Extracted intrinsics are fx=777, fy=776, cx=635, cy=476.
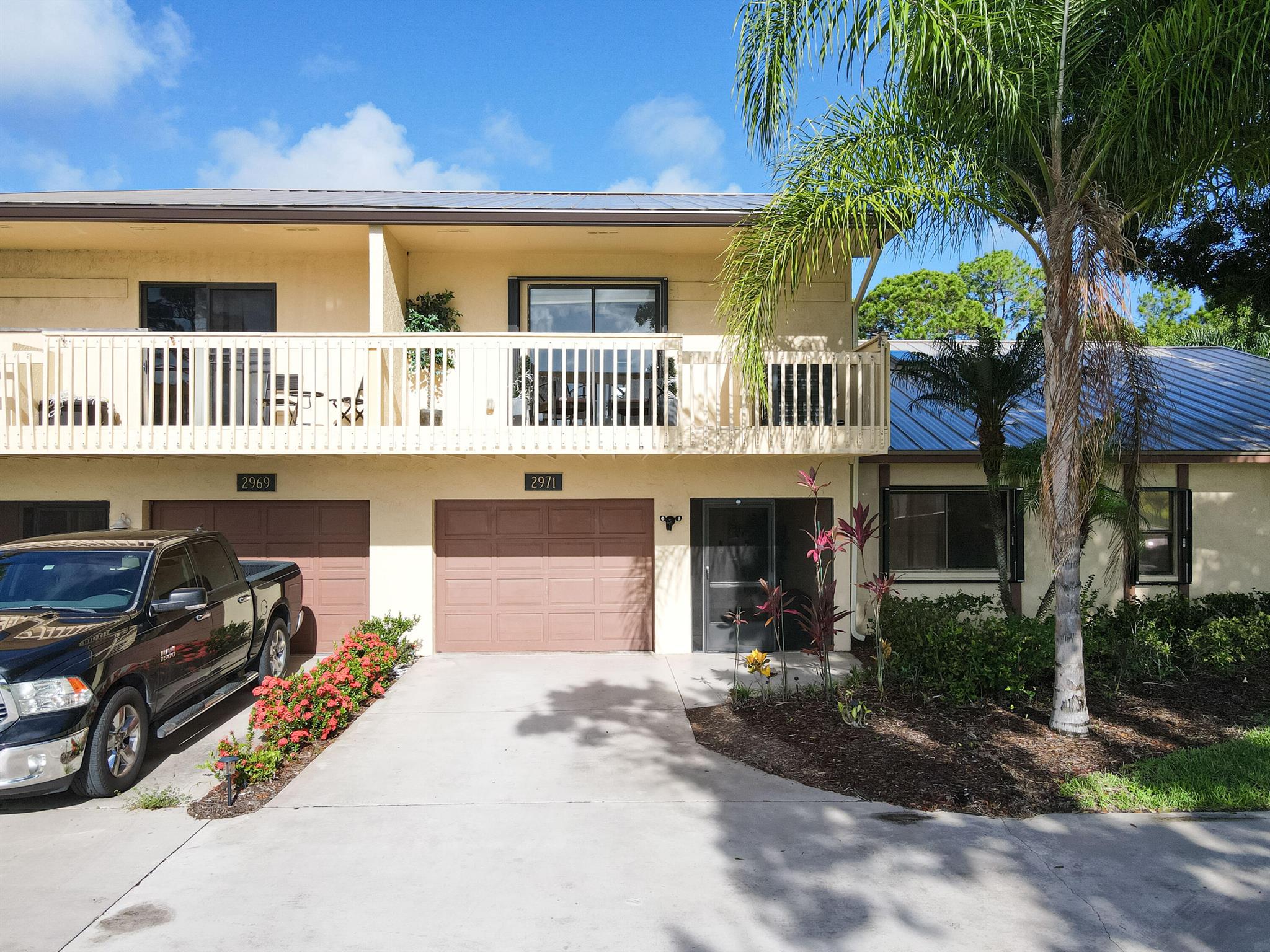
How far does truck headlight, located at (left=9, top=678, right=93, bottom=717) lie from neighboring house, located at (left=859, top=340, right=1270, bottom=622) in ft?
29.2

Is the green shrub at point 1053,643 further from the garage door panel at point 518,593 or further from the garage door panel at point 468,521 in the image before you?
the garage door panel at point 468,521

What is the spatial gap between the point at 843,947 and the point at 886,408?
21.6ft

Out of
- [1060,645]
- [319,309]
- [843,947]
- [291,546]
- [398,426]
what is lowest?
[843,947]

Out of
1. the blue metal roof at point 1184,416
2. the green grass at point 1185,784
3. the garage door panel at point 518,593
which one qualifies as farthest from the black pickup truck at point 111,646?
the blue metal roof at point 1184,416

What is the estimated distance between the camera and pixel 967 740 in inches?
266

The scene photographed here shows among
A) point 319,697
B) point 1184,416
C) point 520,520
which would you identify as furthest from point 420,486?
point 1184,416

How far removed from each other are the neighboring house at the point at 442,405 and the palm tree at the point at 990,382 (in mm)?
723

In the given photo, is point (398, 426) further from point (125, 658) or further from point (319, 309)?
point (125, 658)

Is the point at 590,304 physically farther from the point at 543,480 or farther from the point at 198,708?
the point at 198,708

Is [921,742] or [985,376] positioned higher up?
[985,376]

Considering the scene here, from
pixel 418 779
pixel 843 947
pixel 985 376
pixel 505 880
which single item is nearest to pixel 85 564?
pixel 418 779

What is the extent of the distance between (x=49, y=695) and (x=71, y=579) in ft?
5.22

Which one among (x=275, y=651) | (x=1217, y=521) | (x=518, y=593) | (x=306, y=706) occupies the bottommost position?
(x=306, y=706)

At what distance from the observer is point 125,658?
227 inches
